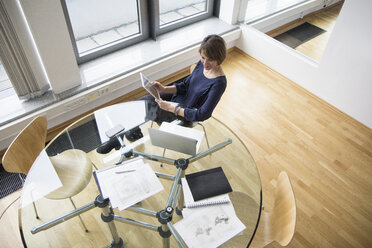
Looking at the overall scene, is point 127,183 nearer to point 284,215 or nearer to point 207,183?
point 207,183

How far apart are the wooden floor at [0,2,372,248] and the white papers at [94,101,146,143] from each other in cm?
104

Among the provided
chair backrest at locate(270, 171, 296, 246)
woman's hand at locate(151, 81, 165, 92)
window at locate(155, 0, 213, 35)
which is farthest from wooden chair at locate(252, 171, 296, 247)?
window at locate(155, 0, 213, 35)

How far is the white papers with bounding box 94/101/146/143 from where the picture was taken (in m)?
2.22

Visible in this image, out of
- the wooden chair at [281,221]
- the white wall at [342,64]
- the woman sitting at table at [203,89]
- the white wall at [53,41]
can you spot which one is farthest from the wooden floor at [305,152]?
the white wall at [53,41]

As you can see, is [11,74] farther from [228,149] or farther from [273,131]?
[273,131]

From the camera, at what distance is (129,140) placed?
7.00 feet

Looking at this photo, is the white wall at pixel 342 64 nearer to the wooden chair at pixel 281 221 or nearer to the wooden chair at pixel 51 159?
the wooden chair at pixel 281 221

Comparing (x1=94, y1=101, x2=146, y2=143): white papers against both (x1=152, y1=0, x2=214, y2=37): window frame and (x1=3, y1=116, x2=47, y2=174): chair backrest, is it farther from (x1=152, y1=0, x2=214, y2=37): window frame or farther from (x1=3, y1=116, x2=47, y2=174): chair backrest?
(x1=152, y1=0, x2=214, y2=37): window frame

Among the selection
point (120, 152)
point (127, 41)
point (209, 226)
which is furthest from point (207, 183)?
point (127, 41)

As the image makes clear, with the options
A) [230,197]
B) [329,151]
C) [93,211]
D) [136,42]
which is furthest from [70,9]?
[329,151]

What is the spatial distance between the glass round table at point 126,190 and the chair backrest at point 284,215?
12cm

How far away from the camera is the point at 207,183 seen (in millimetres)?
1768

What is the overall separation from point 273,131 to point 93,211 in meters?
2.05

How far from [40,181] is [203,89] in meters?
1.33
